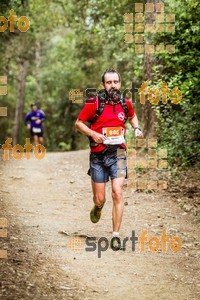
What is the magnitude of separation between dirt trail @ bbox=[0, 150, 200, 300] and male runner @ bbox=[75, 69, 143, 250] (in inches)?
26.0

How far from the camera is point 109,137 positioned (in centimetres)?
625

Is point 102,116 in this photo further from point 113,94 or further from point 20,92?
point 20,92

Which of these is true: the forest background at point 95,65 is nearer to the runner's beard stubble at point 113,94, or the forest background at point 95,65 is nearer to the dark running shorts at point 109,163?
the runner's beard stubble at point 113,94

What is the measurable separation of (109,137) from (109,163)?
1.24 feet

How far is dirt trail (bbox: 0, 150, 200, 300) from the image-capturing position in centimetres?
507

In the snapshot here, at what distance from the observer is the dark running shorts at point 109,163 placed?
20.8 ft

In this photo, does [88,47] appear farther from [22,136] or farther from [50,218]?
[50,218]

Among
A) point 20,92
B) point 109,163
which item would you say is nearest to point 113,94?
point 109,163

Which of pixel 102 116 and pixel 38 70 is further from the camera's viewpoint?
pixel 38 70

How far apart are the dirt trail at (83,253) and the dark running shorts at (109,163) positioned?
1080 millimetres

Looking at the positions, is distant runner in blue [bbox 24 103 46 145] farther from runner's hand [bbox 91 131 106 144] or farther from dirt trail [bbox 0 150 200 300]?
runner's hand [bbox 91 131 106 144]

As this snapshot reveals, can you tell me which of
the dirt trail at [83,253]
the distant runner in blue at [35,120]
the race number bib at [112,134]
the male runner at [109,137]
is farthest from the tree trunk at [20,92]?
the race number bib at [112,134]

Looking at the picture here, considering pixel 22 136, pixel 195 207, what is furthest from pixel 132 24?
pixel 22 136

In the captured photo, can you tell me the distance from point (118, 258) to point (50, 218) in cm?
236
